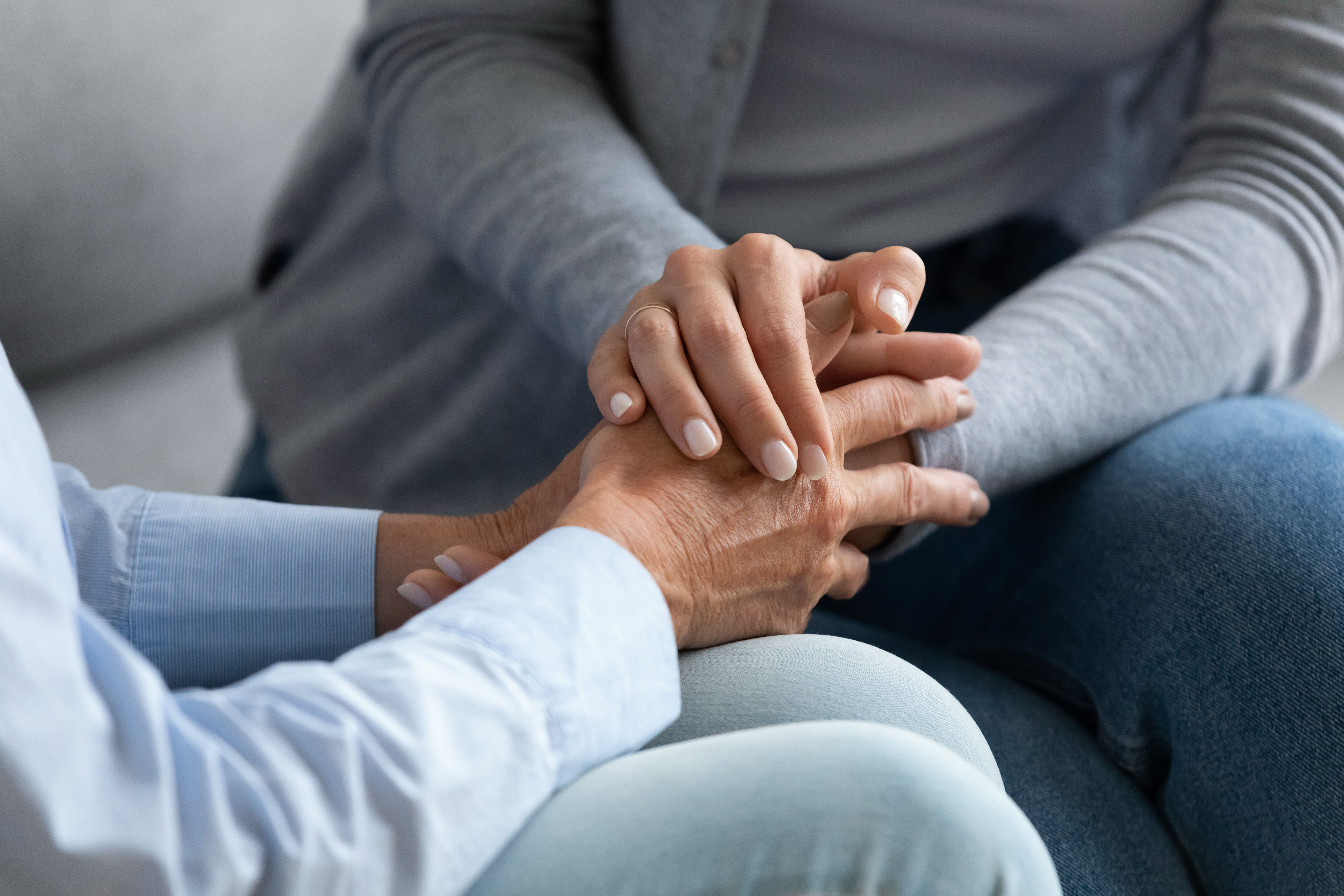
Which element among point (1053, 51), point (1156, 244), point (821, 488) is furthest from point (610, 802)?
point (1053, 51)

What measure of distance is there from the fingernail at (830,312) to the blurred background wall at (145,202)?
2.88 ft

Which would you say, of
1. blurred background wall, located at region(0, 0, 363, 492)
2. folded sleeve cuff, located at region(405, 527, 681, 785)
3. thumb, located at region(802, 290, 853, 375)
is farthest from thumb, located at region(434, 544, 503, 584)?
blurred background wall, located at region(0, 0, 363, 492)

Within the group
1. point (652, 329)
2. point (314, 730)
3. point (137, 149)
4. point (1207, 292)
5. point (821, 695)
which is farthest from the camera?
point (137, 149)

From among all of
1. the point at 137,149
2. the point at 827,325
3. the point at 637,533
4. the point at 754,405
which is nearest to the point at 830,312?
the point at 827,325

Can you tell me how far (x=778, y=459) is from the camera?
57 cm

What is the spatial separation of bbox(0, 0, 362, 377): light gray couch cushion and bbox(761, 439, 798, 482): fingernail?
910 millimetres

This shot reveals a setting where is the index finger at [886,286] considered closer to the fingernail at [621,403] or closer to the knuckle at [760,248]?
the knuckle at [760,248]

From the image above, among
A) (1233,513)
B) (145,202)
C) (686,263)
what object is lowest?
(145,202)

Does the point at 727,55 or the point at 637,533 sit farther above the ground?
the point at 727,55

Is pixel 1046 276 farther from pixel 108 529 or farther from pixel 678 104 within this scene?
pixel 108 529

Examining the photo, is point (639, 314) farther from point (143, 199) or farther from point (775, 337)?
point (143, 199)

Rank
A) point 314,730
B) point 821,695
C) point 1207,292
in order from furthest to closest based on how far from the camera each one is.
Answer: point 1207,292 < point 821,695 < point 314,730

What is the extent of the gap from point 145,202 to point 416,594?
0.85 metres

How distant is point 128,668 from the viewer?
1.16 feet
